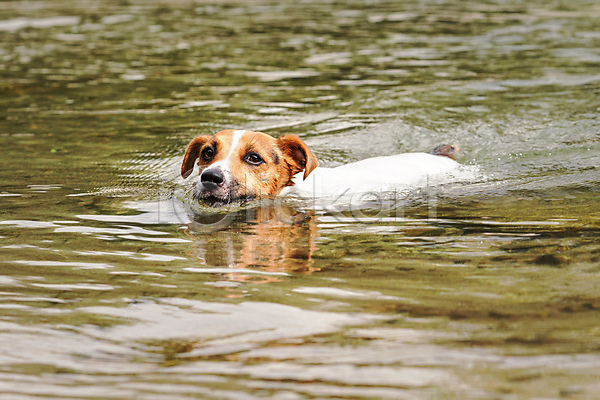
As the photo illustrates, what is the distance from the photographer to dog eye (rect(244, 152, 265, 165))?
641cm

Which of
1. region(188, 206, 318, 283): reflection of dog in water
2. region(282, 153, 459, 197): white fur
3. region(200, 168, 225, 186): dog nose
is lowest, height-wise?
region(188, 206, 318, 283): reflection of dog in water

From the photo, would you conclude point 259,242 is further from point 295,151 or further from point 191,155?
point 191,155

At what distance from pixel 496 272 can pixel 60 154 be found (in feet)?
19.7

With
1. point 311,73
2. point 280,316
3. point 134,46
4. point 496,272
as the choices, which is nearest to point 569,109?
point 311,73

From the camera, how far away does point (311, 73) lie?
43.8ft

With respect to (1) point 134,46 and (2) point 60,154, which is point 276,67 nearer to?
(1) point 134,46

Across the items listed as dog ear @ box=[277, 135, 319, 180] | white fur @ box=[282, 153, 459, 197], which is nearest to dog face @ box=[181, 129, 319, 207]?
dog ear @ box=[277, 135, 319, 180]

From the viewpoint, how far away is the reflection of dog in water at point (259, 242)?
4.41 metres

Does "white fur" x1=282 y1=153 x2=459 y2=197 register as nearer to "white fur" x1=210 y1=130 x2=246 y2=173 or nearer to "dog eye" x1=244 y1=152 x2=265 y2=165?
"dog eye" x1=244 y1=152 x2=265 y2=165

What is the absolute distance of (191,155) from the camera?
702cm

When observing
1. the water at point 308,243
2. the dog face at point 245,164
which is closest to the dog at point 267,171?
the dog face at point 245,164

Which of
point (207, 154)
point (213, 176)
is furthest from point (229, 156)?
point (213, 176)

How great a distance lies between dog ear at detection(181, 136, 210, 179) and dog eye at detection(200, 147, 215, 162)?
10.1 inches

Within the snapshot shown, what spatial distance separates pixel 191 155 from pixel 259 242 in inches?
84.7
